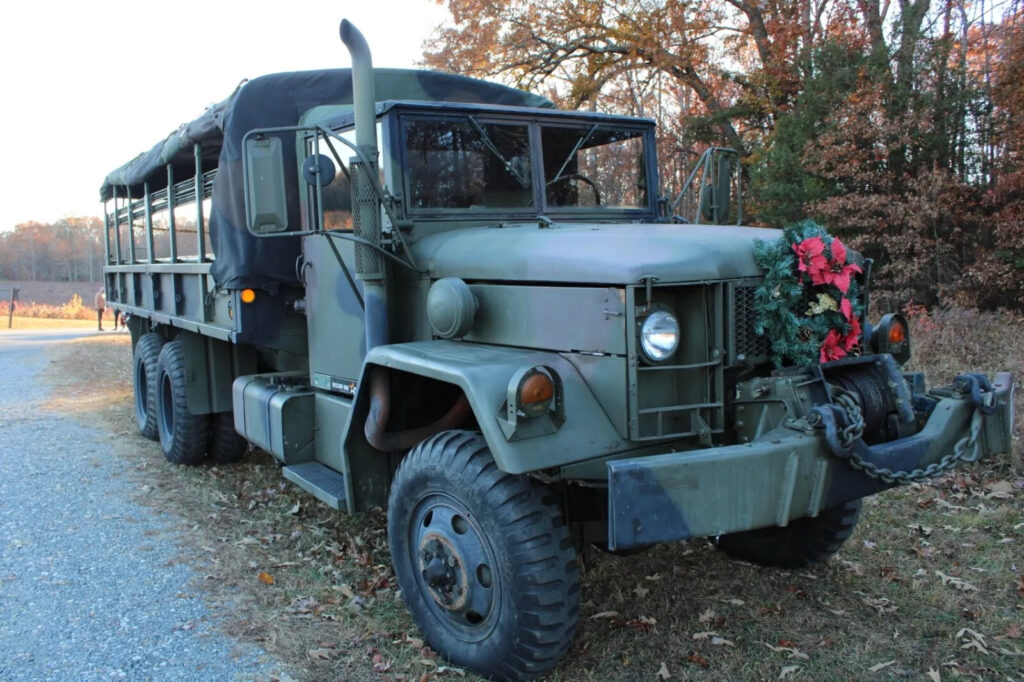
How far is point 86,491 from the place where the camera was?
20.2 feet

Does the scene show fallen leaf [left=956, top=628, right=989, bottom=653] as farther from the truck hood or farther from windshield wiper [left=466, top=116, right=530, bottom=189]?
windshield wiper [left=466, top=116, right=530, bottom=189]

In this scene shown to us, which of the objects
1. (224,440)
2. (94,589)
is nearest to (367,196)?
(94,589)

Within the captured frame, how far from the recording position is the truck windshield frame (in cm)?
438

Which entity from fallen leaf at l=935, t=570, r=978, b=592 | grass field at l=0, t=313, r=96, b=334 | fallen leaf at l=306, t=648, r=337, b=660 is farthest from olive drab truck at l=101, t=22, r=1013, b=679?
grass field at l=0, t=313, r=96, b=334

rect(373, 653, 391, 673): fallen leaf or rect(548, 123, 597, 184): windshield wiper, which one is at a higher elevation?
rect(548, 123, 597, 184): windshield wiper

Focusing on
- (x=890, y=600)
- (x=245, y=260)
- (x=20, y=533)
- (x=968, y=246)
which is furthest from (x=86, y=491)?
(x=968, y=246)

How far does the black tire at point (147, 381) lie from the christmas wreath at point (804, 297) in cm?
544

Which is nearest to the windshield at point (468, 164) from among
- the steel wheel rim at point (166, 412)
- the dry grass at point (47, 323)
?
the steel wheel rim at point (166, 412)

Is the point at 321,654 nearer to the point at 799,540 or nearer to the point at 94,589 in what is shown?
the point at 94,589

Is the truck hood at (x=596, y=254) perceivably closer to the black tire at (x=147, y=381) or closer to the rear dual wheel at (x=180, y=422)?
the rear dual wheel at (x=180, y=422)

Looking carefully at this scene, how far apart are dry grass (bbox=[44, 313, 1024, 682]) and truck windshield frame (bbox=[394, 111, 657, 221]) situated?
6.33 feet

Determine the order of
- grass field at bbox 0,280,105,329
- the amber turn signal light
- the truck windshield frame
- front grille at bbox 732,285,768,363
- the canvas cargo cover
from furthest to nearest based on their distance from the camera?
1. grass field at bbox 0,280,105,329
2. the canvas cargo cover
3. the truck windshield frame
4. front grille at bbox 732,285,768,363
5. the amber turn signal light

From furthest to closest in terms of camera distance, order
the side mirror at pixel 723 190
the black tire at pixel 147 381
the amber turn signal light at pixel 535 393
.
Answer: the black tire at pixel 147 381 < the side mirror at pixel 723 190 < the amber turn signal light at pixel 535 393

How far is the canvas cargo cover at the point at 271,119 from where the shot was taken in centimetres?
532
